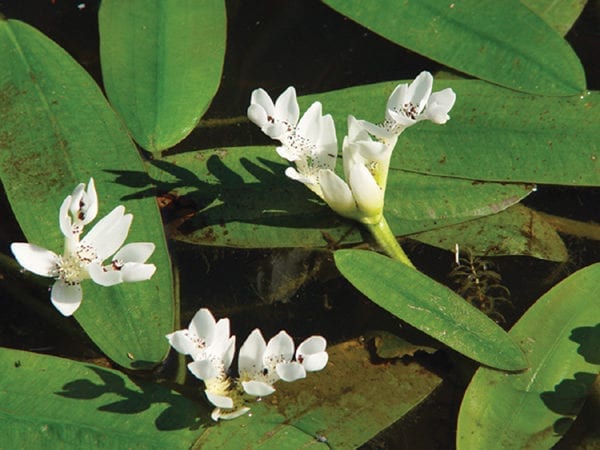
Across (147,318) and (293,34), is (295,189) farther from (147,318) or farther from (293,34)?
(293,34)

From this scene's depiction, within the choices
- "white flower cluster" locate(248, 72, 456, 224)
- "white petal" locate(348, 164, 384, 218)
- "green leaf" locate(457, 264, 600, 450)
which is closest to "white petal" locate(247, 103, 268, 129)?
"white flower cluster" locate(248, 72, 456, 224)

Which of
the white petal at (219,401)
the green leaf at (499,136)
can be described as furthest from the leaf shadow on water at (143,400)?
the green leaf at (499,136)

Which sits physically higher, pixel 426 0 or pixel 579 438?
pixel 426 0

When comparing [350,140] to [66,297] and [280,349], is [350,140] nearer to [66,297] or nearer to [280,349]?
[280,349]

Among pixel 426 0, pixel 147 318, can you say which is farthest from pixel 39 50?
pixel 426 0

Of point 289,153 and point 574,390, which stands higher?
point 289,153

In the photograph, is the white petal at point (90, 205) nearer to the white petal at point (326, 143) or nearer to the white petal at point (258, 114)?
the white petal at point (258, 114)

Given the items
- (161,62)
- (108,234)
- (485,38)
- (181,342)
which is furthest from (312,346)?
(485,38)

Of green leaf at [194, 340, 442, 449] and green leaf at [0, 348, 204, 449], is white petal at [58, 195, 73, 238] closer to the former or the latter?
green leaf at [0, 348, 204, 449]
